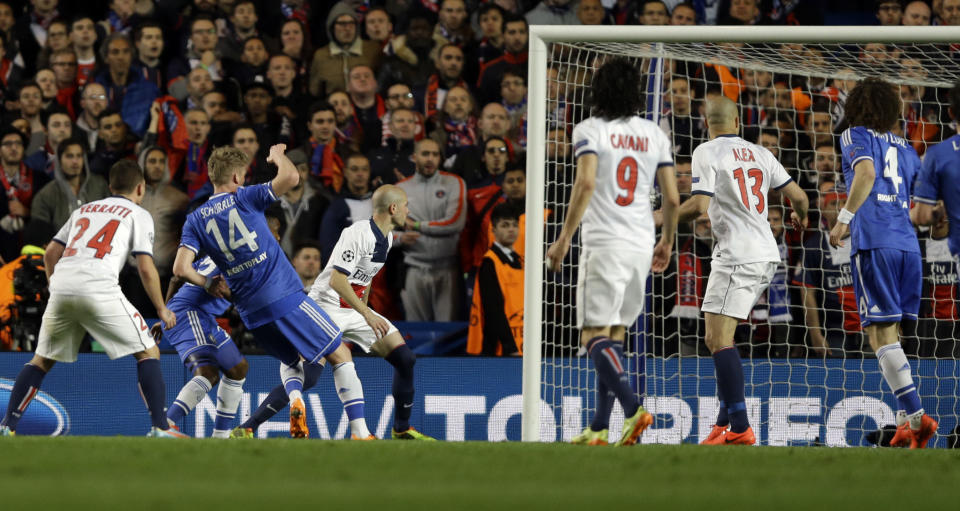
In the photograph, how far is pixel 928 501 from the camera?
396 cm

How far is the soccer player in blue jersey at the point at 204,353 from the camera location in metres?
7.98

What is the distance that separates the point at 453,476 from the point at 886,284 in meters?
3.69

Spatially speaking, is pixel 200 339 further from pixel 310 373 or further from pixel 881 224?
pixel 881 224

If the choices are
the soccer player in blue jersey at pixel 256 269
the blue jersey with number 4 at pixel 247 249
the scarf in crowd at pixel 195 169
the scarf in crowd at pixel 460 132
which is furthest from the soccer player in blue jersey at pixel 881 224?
the scarf in crowd at pixel 195 169

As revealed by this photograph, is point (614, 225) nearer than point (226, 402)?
Yes

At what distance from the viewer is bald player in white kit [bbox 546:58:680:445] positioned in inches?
242

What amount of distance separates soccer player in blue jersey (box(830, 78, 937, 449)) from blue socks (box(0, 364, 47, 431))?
4694 millimetres

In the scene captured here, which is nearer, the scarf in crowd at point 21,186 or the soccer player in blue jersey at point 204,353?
the soccer player in blue jersey at point 204,353

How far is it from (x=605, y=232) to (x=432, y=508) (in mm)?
2868

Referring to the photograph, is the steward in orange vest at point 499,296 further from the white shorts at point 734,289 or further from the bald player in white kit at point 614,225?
the bald player in white kit at point 614,225

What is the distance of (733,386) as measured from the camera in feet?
22.8

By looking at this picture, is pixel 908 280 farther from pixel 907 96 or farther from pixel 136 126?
pixel 136 126

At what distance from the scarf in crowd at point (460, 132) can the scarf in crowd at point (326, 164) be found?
90 cm

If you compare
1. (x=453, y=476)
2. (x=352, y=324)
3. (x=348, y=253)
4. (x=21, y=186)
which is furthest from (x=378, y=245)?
(x=21, y=186)
